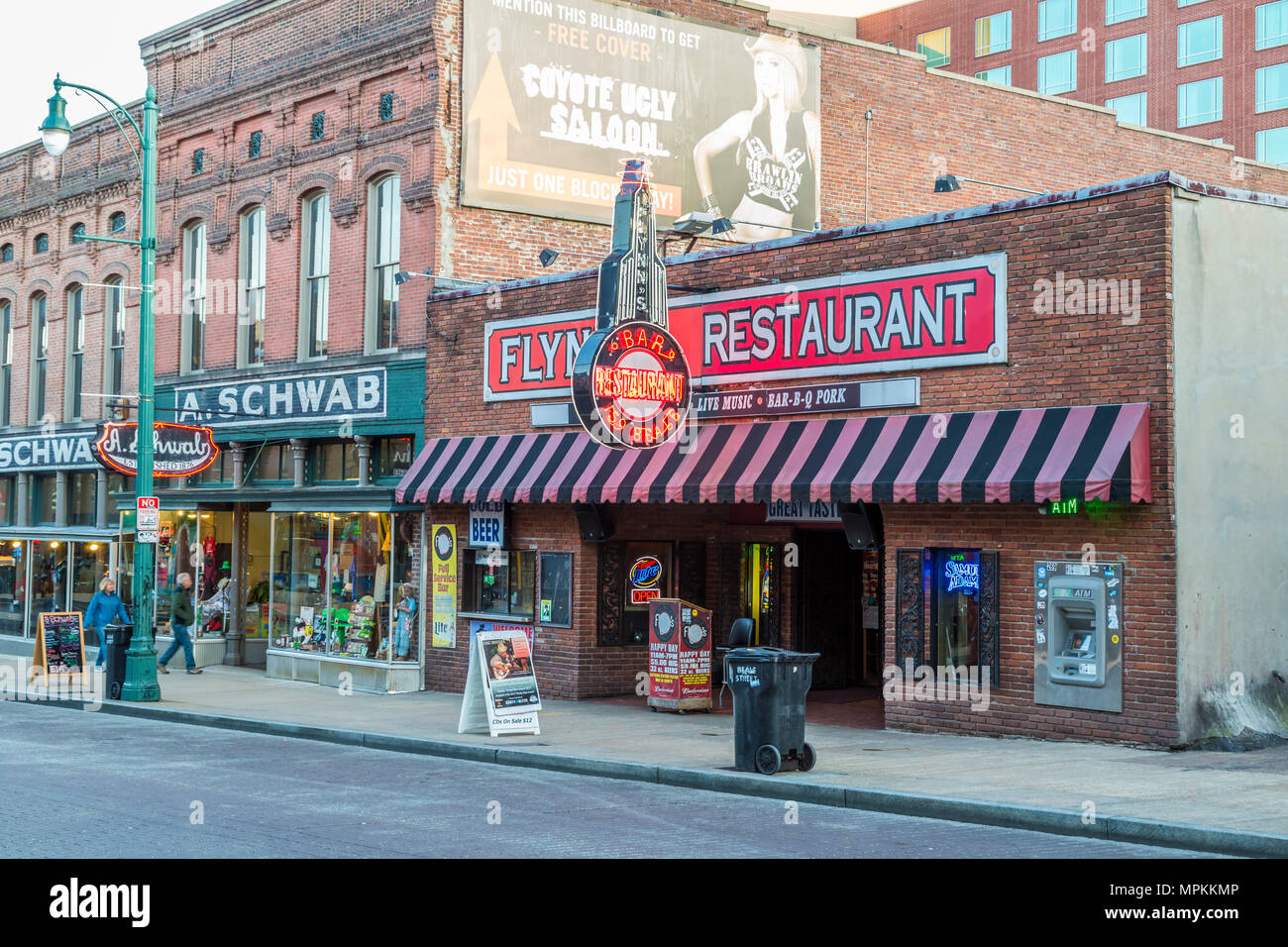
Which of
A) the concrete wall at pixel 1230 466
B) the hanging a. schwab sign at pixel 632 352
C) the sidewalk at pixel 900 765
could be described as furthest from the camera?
the hanging a. schwab sign at pixel 632 352

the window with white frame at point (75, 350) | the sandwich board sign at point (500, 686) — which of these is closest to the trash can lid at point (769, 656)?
the sandwich board sign at point (500, 686)

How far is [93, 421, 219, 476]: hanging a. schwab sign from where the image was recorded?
22.6 metres

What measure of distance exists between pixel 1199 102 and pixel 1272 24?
3618mm

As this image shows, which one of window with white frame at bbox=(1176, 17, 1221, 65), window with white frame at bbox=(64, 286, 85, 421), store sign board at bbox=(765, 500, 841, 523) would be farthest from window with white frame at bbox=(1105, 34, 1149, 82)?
store sign board at bbox=(765, 500, 841, 523)

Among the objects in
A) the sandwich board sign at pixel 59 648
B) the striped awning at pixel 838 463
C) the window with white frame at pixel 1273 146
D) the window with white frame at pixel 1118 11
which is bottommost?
the sandwich board sign at pixel 59 648

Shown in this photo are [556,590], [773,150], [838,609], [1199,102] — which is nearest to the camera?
[556,590]

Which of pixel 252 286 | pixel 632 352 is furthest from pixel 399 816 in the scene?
pixel 252 286

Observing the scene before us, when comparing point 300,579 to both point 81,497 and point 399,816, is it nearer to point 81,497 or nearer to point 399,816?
point 81,497

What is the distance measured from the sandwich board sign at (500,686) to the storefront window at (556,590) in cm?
364

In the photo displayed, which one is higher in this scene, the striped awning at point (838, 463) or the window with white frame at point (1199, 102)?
the window with white frame at point (1199, 102)

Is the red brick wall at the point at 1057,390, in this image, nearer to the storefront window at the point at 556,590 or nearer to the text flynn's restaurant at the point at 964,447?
the text flynn's restaurant at the point at 964,447

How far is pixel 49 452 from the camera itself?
31.6m

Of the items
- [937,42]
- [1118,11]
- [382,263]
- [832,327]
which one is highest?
[937,42]

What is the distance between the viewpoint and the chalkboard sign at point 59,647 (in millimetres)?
21906
